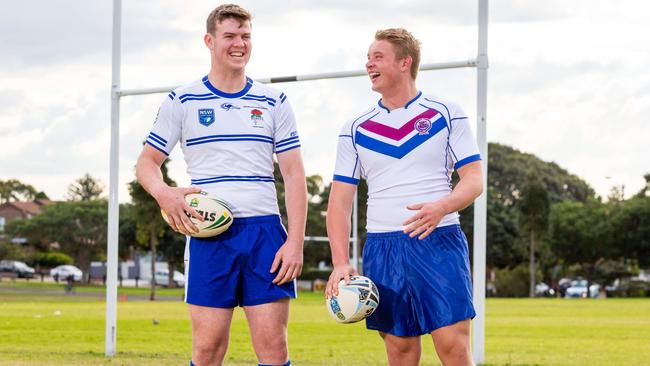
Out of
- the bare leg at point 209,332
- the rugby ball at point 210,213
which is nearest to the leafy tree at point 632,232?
the bare leg at point 209,332

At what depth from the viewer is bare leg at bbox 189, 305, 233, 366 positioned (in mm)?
4750

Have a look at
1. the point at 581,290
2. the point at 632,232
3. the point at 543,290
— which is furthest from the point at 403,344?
the point at 581,290

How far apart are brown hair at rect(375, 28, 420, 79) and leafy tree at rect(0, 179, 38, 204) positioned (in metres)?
98.6

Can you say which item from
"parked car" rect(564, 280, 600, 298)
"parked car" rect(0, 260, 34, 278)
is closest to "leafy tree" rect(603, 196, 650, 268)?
"parked car" rect(564, 280, 600, 298)

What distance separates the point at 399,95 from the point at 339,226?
649mm

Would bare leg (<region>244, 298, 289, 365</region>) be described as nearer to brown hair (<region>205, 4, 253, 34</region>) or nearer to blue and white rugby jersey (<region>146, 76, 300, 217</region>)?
blue and white rugby jersey (<region>146, 76, 300, 217</region>)

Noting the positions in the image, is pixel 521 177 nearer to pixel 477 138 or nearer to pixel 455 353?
pixel 477 138

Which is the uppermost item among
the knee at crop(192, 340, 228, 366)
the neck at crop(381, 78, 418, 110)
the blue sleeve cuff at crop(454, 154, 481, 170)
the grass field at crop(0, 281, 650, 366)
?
the neck at crop(381, 78, 418, 110)

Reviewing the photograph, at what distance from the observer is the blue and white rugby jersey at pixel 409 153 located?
4.61 meters

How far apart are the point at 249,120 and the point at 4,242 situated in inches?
2953

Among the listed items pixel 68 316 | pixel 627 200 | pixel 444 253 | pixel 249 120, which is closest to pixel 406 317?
pixel 444 253

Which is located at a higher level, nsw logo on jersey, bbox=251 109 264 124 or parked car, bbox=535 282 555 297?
nsw logo on jersey, bbox=251 109 264 124

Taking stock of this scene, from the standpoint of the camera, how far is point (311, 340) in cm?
1914

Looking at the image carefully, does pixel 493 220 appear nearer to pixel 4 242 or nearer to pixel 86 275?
pixel 86 275
